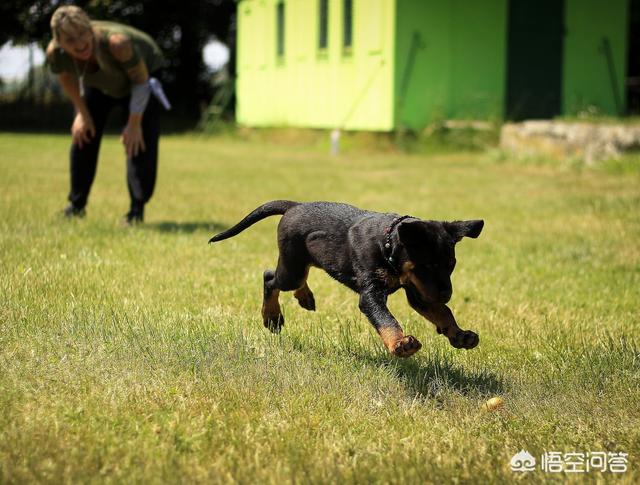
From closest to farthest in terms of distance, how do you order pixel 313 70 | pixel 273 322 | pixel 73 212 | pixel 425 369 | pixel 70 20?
1. pixel 425 369
2. pixel 273 322
3. pixel 70 20
4. pixel 73 212
5. pixel 313 70

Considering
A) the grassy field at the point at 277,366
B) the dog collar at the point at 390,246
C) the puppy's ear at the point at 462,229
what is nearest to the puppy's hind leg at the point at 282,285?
the grassy field at the point at 277,366

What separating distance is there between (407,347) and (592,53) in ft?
66.1

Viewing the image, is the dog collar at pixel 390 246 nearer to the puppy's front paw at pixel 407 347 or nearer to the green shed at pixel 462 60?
the puppy's front paw at pixel 407 347

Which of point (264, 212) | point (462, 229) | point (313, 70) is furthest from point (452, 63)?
point (462, 229)

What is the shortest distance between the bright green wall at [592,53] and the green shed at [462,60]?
0.08 ft

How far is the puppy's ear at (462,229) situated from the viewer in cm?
409

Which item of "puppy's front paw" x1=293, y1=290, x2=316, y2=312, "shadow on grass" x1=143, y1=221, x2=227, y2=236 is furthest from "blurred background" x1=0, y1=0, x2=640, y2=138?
"puppy's front paw" x1=293, y1=290, x2=316, y2=312

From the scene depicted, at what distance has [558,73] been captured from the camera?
71.3ft

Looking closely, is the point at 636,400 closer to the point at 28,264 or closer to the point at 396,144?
the point at 28,264

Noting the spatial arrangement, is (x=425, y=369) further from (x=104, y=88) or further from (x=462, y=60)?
(x=462, y=60)

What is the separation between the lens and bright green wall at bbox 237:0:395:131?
20.9 metres

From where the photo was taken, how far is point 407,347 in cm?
379

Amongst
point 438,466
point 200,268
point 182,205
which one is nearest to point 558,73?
point 182,205

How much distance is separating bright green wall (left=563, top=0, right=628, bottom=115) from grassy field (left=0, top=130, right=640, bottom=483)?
1364 centimetres
